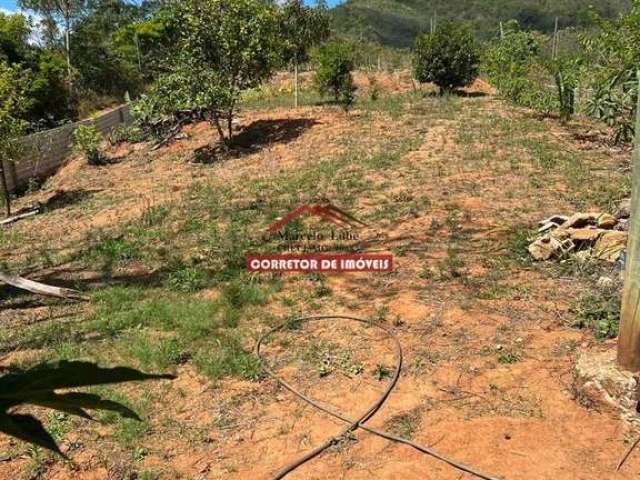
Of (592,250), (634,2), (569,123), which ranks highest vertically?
(634,2)

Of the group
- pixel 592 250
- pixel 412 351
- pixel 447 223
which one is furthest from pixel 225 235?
pixel 592 250

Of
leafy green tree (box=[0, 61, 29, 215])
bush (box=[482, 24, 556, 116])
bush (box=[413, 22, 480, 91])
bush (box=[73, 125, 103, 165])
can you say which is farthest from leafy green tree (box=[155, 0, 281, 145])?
bush (box=[482, 24, 556, 116])

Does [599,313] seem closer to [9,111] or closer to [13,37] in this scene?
[9,111]

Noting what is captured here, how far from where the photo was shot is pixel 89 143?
1183cm

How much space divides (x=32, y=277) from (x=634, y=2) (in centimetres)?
928

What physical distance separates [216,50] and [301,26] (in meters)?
6.53

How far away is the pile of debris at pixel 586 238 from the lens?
476 centimetres

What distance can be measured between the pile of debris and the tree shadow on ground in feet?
22.7

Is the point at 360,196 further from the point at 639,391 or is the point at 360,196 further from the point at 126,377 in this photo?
the point at 126,377

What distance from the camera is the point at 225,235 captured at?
6445mm

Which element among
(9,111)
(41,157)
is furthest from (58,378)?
(41,157)

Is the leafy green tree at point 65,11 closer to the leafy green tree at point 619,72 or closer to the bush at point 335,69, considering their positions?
the bush at point 335,69

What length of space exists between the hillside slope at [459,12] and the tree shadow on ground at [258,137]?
167ft

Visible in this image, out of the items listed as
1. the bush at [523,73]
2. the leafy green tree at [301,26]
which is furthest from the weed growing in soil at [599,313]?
the leafy green tree at [301,26]
